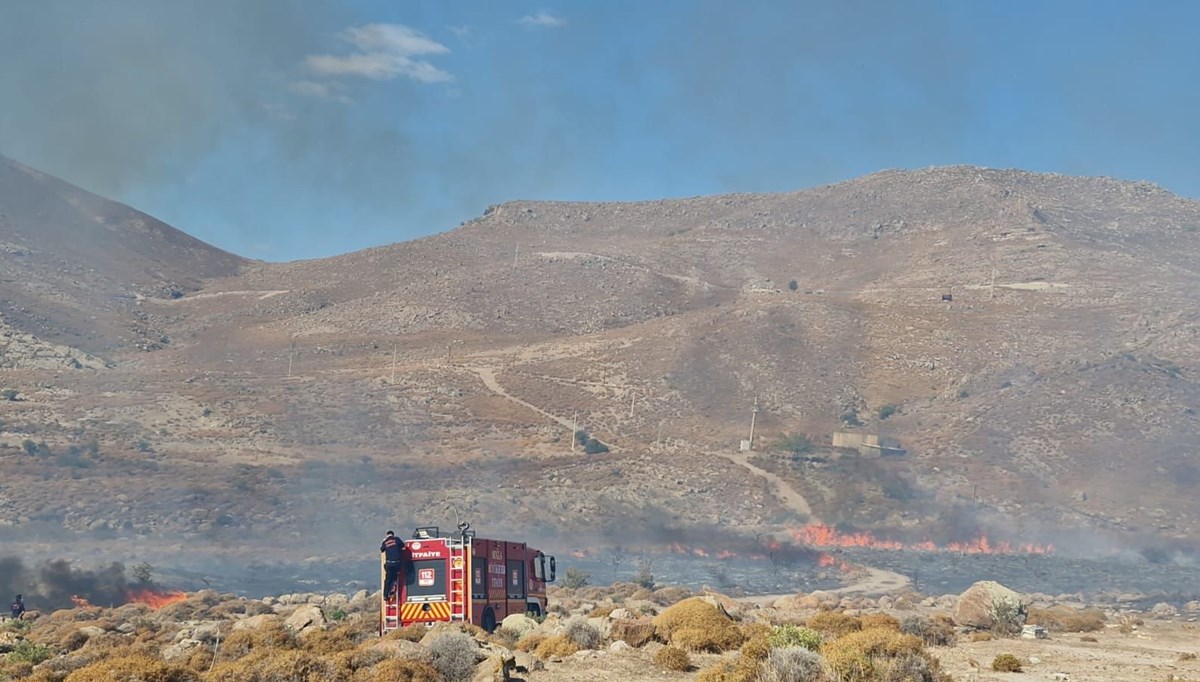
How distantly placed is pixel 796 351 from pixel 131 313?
8240 cm

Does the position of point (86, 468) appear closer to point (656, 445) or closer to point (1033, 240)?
point (656, 445)

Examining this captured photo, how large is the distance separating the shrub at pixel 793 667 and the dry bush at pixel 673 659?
11.6 feet

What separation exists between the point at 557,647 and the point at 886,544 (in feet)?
208

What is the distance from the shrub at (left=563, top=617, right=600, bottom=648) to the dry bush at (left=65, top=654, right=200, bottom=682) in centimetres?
818

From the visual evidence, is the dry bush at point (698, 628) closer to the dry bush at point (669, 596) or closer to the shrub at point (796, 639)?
the shrub at point (796, 639)

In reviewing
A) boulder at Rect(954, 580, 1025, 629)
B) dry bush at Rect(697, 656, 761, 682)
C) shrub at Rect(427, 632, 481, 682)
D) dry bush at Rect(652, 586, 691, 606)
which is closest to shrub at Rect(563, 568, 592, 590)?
dry bush at Rect(652, 586, 691, 606)

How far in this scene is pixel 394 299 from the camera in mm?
152375

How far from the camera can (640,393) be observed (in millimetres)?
110000

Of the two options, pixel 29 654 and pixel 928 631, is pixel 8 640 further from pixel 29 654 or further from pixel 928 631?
pixel 928 631

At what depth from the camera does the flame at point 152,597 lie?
44.3 meters

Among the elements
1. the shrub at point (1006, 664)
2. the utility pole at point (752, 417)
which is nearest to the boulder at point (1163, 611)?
the shrub at point (1006, 664)

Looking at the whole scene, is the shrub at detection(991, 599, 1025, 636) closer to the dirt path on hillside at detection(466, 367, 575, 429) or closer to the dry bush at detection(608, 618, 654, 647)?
the dry bush at detection(608, 618, 654, 647)

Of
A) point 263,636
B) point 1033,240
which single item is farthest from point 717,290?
point 263,636

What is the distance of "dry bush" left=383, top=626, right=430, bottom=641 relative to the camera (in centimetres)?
2203
